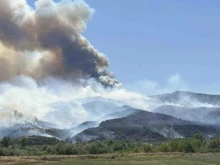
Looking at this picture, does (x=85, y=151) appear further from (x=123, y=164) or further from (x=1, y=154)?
(x=123, y=164)

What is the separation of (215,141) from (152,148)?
744 inches

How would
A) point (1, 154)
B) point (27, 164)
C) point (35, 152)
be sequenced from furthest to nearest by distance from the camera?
point (35, 152) → point (1, 154) → point (27, 164)

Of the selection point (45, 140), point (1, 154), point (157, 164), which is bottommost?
point (157, 164)

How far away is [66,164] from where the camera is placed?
66.3 meters

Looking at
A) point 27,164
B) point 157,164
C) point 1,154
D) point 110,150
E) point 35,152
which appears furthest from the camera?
point 110,150

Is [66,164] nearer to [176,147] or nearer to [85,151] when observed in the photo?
[85,151]

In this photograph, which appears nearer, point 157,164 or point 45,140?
point 157,164

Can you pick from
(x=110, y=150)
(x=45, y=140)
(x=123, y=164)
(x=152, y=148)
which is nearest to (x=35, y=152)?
(x=110, y=150)

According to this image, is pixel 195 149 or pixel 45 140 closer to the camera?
pixel 195 149

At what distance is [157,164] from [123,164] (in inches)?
196

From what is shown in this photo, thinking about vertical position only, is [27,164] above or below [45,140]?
below

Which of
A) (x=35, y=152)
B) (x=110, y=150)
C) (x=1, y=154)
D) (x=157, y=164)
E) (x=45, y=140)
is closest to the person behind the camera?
(x=157, y=164)

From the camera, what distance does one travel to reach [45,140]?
195500mm

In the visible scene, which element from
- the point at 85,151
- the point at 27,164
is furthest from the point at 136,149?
the point at 27,164
